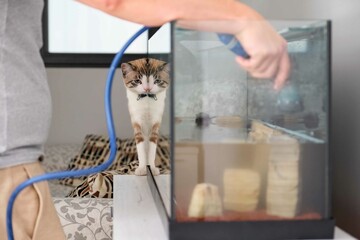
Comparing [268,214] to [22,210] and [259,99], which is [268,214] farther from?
[22,210]

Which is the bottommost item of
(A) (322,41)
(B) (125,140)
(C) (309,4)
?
(B) (125,140)

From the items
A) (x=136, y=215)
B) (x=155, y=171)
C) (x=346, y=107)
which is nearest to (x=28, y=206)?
(x=136, y=215)

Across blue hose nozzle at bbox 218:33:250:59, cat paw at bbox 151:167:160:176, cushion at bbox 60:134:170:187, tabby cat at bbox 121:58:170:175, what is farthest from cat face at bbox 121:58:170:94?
cushion at bbox 60:134:170:187

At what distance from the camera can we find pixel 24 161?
816mm

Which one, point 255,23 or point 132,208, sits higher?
point 255,23

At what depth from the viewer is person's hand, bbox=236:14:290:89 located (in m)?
0.63

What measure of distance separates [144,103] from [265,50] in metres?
0.60

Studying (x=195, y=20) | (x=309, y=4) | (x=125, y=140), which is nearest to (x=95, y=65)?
(x=125, y=140)

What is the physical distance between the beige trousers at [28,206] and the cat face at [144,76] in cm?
27

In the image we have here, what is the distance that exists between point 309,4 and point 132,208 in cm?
50

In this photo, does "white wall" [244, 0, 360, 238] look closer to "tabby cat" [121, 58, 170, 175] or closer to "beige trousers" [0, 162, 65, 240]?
"tabby cat" [121, 58, 170, 175]

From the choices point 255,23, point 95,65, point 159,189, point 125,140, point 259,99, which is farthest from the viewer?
point 95,65

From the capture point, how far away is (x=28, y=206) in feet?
2.74

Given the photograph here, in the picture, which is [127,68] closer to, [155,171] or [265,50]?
[155,171]
